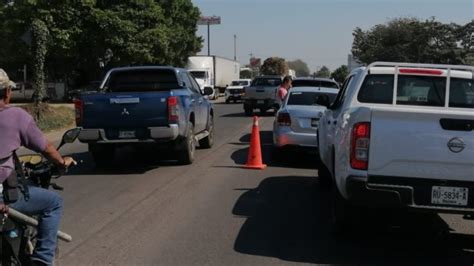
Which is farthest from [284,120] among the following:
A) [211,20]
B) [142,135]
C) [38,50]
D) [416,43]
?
[211,20]

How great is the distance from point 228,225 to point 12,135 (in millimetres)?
3713

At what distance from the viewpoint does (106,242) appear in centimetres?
672

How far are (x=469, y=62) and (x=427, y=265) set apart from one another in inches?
2167

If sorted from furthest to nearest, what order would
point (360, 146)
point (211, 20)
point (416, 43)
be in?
point (211, 20) < point (416, 43) < point (360, 146)

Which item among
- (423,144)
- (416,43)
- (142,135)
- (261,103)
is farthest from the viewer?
(416,43)

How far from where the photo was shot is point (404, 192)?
5.96m

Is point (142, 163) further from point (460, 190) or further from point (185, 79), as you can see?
point (460, 190)

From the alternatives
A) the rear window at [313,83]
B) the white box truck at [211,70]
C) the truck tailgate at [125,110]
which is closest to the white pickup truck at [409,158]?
the truck tailgate at [125,110]

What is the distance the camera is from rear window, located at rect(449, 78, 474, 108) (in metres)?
6.95

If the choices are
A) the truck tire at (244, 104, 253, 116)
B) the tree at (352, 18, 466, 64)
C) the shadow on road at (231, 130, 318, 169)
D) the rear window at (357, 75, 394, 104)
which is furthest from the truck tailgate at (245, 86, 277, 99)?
the tree at (352, 18, 466, 64)

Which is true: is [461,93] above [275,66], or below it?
above

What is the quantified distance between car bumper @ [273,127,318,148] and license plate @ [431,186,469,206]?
6.16 meters

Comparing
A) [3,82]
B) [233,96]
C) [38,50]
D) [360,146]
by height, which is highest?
[38,50]

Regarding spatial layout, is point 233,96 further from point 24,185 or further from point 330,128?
point 24,185
